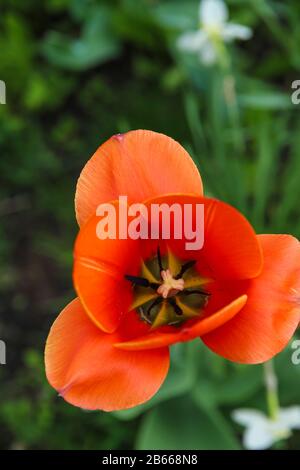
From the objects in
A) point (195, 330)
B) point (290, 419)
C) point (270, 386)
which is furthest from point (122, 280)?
point (290, 419)

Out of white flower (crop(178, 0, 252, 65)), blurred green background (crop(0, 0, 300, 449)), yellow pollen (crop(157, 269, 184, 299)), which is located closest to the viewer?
yellow pollen (crop(157, 269, 184, 299))

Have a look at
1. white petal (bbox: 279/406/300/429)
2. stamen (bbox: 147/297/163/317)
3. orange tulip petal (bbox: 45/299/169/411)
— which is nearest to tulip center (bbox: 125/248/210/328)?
stamen (bbox: 147/297/163/317)

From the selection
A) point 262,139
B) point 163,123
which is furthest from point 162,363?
point 163,123

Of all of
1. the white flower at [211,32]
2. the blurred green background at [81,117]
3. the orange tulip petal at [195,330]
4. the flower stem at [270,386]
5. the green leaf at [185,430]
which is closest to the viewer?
the orange tulip petal at [195,330]

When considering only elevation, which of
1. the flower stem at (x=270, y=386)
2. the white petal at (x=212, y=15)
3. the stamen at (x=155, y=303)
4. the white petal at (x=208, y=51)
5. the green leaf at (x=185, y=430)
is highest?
the white petal at (x=212, y=15)

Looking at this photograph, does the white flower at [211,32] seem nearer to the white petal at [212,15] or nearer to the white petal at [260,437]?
the white petal at [212,15]

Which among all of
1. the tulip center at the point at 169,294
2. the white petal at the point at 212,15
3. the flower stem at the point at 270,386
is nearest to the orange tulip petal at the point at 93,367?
the tulip center at the point at 169,294

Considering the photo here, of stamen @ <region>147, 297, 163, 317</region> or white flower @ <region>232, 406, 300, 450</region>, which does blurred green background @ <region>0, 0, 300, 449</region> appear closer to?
white flower @ <region>232, 406, 300, 450</region>
